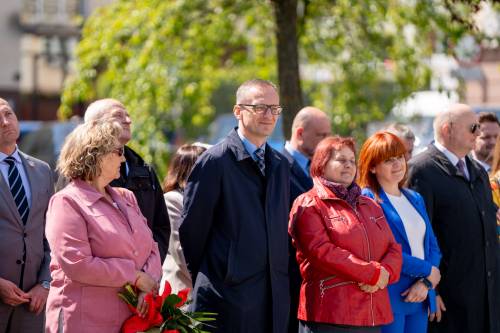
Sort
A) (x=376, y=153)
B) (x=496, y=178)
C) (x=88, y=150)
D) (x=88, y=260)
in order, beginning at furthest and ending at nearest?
(x=496, y=178) → (x=376, y=153) → (x=88, y=150) → (x=88, y=260)

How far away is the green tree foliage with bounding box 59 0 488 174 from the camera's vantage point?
11828 millimetres

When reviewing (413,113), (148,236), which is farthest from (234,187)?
(413,113)

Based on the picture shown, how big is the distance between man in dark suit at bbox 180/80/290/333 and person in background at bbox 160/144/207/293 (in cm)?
63

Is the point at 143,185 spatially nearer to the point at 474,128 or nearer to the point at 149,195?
the point at 149,195

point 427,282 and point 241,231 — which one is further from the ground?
point 241,231

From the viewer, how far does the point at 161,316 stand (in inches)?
199

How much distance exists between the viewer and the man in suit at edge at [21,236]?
5785mm

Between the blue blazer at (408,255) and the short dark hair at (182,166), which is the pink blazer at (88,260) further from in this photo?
the blue blazer at (408,255)

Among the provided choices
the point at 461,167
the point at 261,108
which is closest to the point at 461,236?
the point at 461,167

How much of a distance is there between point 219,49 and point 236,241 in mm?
7416

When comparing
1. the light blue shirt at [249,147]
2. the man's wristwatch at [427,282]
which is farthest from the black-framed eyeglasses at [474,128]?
the light blue shirt at [249,147]

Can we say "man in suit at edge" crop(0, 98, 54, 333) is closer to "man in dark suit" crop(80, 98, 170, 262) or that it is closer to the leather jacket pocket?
"man in dark suit" crop(80, 98, 170, 262)

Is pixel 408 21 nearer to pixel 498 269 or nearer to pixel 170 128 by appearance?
pixel 170 128

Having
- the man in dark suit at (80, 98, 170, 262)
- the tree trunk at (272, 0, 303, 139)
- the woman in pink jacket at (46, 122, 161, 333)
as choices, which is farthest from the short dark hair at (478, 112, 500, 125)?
the woman in pink jacket at (46, 122, 161, 333)
